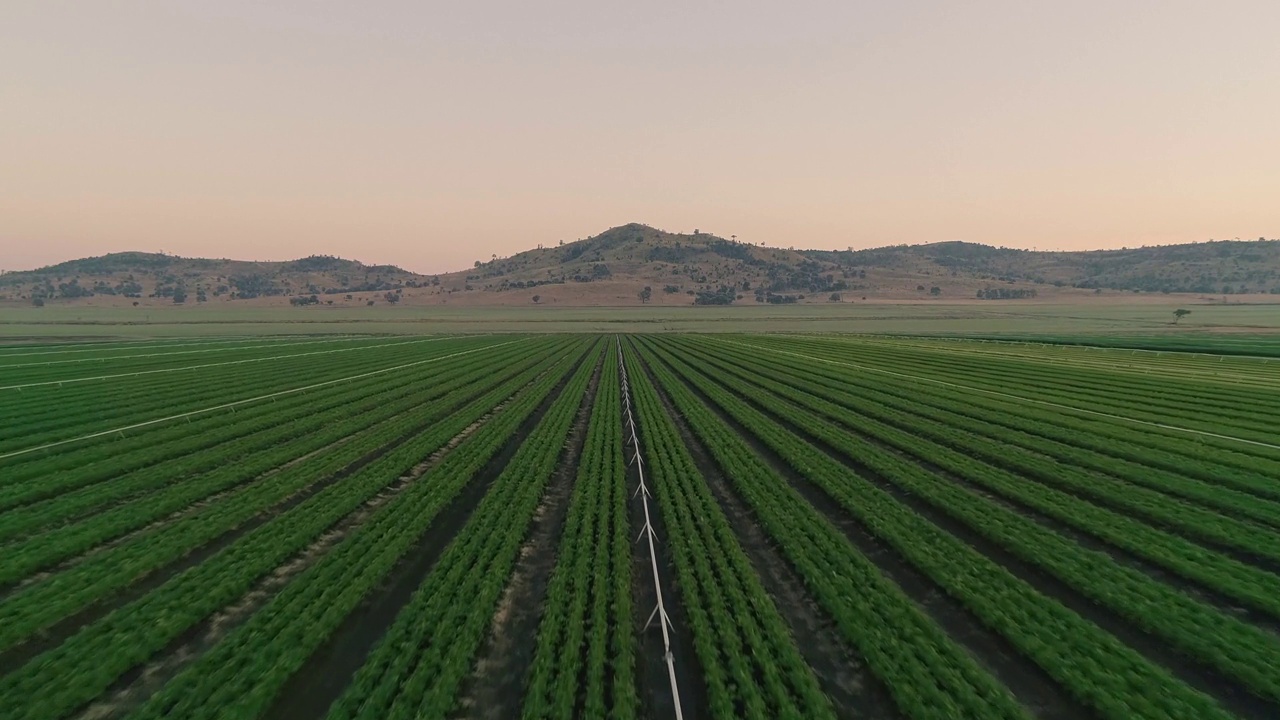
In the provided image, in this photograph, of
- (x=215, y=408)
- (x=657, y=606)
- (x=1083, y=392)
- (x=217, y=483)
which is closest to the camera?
(x=657, y=606)

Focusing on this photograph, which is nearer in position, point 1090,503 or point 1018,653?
point 1018,653

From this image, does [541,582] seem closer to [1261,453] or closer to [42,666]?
[42,666]

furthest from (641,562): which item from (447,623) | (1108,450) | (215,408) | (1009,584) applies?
(215,408)

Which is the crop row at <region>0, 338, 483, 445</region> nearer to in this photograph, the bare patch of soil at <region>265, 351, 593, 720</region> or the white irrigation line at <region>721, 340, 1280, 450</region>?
the bare patch of soil at <region>265, 351, 593, 720</region>

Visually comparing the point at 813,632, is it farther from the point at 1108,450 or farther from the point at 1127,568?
the point at 1108,450

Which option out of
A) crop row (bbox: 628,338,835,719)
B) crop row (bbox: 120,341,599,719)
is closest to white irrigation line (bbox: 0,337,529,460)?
crop row (bbox: 120,341,599,719)

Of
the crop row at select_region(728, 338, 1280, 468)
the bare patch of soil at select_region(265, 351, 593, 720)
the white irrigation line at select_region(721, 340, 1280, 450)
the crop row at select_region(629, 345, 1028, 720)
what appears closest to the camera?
the crop row at select_region(629, 345, 1028, 720)
